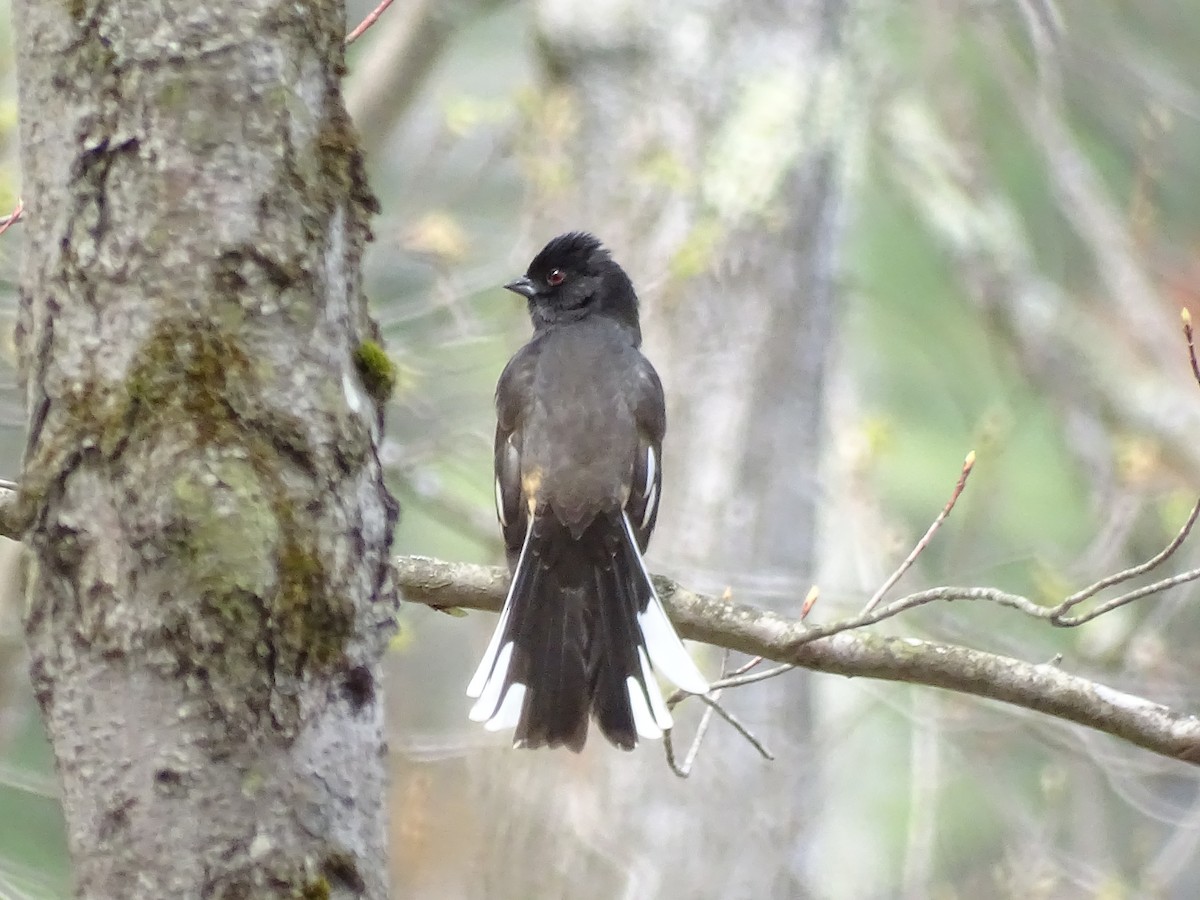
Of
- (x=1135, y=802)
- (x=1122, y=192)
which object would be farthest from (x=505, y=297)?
(x=1122, y=192)

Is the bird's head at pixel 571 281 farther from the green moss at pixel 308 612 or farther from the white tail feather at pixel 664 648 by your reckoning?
the green moss at pixel 308 612

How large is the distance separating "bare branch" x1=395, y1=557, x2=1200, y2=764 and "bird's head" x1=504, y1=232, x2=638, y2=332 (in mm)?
2358

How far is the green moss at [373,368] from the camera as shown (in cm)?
246

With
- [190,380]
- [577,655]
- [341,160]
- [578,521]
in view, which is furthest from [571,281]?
[190,380]

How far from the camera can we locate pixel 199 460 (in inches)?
86.4

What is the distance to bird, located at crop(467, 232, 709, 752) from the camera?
375 centimetres

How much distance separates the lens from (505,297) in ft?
25.0

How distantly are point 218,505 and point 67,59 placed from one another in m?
0.75

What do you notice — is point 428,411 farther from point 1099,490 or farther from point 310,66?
point 310,66

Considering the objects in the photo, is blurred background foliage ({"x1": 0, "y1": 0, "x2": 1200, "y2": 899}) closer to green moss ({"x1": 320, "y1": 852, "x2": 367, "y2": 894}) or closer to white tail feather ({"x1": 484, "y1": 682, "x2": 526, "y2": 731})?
white tail feather ({"x1": 484, "y1": 682, "x2": 526, "y2": 731})

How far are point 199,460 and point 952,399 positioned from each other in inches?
277

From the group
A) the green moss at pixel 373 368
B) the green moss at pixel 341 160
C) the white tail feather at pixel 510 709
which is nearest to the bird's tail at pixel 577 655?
the white tail feather at pixel 510 709

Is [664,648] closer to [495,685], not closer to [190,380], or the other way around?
[495,685]

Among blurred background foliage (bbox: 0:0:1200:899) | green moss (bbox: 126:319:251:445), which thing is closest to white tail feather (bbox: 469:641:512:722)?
green moss (bbox: 126:319:251:445)
